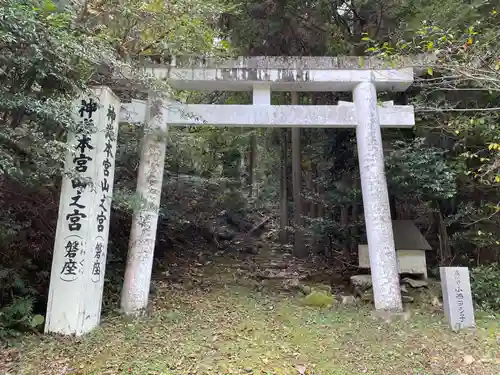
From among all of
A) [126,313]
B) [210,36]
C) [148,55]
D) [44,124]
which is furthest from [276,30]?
[126,313]

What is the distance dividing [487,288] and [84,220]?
6.59m

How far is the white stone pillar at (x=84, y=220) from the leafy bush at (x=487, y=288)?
6110mm

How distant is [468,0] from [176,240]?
8411 millimetres

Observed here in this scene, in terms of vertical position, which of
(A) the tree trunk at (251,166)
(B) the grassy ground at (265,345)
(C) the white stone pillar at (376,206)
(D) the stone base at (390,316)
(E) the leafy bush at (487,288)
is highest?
(A) the tree trunk at (251,166)

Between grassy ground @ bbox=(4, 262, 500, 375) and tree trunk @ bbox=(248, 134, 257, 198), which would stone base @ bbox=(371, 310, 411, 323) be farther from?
tree trunk @ bbox=(248, 134, 257, 198)

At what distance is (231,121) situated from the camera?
6.45 metres

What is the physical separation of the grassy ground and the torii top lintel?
3.87 metres

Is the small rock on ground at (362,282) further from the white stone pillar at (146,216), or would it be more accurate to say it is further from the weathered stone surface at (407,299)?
the white stone pillar at (146,216)

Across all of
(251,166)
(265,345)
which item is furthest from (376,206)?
(251,166)

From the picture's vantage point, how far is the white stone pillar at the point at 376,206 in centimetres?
606

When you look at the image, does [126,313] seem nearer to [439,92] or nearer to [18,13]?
[18,13]

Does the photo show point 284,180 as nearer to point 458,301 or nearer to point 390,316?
point 390,316

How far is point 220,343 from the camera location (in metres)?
4.96

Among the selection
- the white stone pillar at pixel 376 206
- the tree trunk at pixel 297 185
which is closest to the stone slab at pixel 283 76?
the white stone pillar at pixel 376 206
